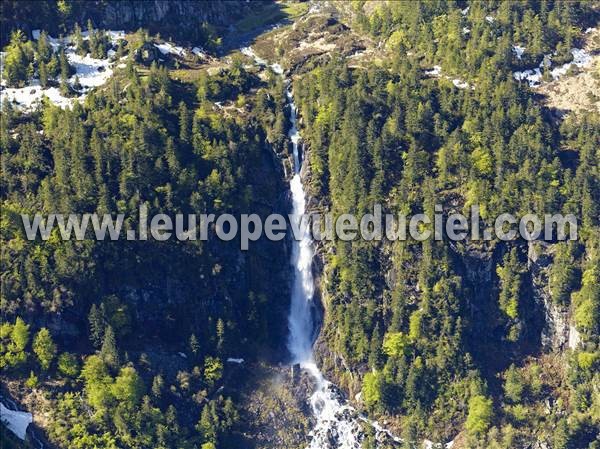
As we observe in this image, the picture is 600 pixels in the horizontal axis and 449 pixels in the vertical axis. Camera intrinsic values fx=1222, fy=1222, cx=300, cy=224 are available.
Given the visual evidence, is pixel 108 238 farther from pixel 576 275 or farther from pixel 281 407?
pixel 576 275

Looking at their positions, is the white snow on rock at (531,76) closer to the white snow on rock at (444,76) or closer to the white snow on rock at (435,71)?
the white snow on rock at (444,76)

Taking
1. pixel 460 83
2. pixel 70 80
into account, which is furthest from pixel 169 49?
pixel 460 83

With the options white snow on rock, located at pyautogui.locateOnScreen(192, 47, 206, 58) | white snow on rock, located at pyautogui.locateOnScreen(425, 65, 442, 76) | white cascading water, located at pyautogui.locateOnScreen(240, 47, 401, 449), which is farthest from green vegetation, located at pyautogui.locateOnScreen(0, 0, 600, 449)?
white snow on rock, located at pyautogui.locateOnScreen(192, 47, 206, 58)

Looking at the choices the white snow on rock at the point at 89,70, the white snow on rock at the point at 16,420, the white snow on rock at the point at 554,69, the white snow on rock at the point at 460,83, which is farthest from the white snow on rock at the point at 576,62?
the white snow on rock at the point at 16,420

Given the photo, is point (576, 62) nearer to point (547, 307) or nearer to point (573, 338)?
point (547, 307)

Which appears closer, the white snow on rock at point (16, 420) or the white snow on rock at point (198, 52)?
the white snow on rock at point (16, 420)

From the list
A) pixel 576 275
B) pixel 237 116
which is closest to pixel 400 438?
pixel 576 275

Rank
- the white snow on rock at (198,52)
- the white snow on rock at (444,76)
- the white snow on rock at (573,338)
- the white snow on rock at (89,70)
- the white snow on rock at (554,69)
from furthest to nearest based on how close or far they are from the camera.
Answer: the white snow on rock at (198,52) → the white snow on rock at (554,69) → the white snow on rock at (89,70) → the white snow on rock at (444,76) → the white snow on rock at (573,338)
